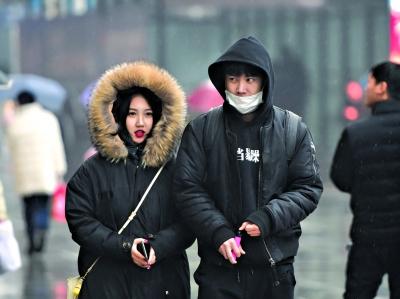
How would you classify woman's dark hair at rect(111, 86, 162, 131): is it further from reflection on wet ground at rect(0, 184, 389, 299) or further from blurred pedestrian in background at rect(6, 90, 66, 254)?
blurred pedestrian in background at rect(6, 90, 66, 254)

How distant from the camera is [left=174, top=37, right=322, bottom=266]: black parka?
5.95 metres

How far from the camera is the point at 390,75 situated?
328 inches

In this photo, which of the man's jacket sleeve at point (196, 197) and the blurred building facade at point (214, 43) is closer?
the man's jacket sleeve at point (196, 197)

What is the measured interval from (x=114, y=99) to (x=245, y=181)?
713 mm

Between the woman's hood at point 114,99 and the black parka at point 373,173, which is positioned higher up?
the woman's hood at point 114,99

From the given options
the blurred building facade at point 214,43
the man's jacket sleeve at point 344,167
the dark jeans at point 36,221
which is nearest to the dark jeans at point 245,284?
the man's jacket sleeve at point 344,167

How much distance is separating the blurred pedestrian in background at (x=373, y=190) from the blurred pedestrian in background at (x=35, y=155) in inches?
276

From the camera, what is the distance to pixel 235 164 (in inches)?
237

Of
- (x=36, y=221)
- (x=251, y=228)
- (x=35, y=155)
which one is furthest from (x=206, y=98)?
(x=251, y=228)

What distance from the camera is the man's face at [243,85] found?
6.04 metres

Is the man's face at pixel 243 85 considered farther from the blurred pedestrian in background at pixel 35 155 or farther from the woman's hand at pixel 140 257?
the blurred pedestrian in background at pixel 35 155

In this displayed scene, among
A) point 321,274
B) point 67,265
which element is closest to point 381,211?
point 321,274

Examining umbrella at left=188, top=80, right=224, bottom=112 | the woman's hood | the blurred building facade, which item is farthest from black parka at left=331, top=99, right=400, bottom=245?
the blurred building facade

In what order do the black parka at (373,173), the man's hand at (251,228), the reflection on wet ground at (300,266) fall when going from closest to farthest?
the man's hand at (251,228), the black parka at (373,173), the reflection on wet ground at (300,266)
